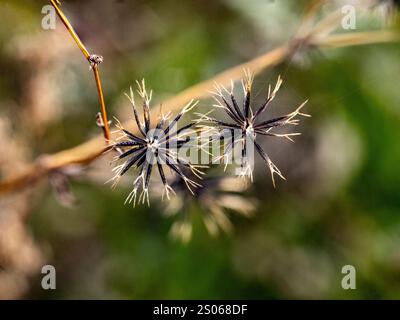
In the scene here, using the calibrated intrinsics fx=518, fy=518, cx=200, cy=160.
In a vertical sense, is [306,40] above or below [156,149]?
above

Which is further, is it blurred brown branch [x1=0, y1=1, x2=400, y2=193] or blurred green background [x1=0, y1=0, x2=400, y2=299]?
blurred green background [x1=0, y1=0, x2=400, y2=299]

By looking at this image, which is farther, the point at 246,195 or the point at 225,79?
the point at 246,195

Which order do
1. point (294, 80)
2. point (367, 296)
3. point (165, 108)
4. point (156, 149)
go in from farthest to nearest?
point (367, 296) < point (294, 80) < point (165, 108) < point (156, 149)

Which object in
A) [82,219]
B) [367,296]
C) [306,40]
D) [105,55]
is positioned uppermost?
[105,55]

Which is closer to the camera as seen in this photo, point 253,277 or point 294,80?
point 294,80

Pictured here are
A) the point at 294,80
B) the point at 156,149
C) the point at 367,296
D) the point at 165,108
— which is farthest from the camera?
the point at 367,296

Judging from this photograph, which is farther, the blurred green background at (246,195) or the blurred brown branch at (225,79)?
the blurred green background at (246,195)

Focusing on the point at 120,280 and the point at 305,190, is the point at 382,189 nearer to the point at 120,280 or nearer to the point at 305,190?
the point at 305,190

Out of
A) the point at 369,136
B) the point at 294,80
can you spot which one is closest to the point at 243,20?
the point at 294,80
